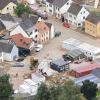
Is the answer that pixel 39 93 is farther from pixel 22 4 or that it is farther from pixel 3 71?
pixel 22 4

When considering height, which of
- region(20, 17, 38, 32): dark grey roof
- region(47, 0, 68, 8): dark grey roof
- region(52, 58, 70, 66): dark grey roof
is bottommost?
region(52, 58, 70, 66): dark grey roof

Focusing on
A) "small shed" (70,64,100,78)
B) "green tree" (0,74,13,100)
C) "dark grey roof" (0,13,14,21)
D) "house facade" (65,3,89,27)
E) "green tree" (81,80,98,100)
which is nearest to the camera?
"green tree" (0,74,13,100)

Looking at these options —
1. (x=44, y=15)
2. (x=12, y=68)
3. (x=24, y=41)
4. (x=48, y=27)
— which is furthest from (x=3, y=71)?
(x=44, y=15)

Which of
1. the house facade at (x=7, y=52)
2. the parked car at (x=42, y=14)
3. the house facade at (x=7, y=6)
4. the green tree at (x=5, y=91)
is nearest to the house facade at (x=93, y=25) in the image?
the parked car at (x=42, y=14)

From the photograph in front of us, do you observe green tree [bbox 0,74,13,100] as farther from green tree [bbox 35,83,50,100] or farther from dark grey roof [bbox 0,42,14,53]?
dark grey roof [bbox 0,42,14,53]

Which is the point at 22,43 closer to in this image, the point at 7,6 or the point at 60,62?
the point at 60,62

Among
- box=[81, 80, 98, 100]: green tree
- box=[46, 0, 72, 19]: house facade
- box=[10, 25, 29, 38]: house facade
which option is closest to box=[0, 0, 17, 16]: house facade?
box=[46, 0, 72, 19]: house facade

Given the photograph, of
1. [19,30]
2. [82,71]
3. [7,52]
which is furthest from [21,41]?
[82,71]
